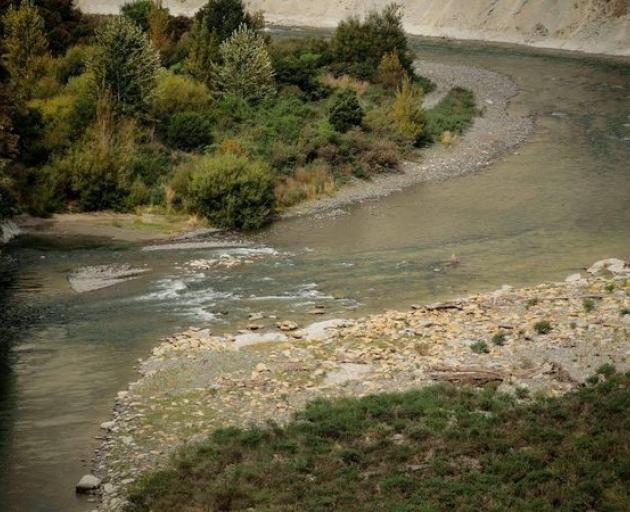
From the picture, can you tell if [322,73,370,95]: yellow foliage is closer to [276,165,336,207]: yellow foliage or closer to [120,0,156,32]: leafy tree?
[120,0,156,32]: leafy tree

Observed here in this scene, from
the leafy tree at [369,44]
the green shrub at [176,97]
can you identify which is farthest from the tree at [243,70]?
the leafy tree at [369,44]

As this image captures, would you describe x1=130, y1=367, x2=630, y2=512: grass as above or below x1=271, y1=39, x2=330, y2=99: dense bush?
below

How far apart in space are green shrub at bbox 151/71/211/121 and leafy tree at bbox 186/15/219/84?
282cm

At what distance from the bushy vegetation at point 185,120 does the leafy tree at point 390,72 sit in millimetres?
142

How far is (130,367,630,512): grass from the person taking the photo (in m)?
13.3

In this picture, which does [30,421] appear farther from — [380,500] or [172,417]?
[380,500]

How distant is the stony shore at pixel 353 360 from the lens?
1730cm

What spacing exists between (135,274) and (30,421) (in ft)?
33.2

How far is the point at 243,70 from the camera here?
44.8 metres

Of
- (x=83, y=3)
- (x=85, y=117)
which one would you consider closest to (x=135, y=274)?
(x=85, y=117)

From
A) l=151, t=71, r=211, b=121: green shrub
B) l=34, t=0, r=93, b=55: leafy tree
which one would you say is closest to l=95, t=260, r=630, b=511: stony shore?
l=151, t=71, r=211, b=121: green shrub

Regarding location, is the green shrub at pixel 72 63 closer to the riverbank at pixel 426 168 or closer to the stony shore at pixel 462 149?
the riverbank at pixel 426 168

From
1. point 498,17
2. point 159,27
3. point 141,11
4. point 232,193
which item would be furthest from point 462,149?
point 498,17

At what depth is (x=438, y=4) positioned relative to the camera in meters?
89.5
